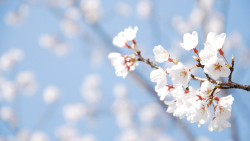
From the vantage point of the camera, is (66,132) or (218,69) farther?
(66,132)

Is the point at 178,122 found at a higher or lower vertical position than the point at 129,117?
lower

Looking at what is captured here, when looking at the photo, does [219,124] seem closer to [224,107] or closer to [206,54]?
[224,107]

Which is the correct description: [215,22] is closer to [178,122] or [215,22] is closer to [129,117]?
[178,122]

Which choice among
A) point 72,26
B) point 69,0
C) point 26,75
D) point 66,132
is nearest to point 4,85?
point 26,75

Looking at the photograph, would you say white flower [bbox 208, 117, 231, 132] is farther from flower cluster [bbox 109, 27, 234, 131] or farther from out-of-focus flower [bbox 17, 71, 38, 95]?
out-of-focus flower [bbox 17, 71, 38, 95]

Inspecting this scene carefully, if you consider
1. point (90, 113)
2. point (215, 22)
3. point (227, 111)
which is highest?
point (215, 22)

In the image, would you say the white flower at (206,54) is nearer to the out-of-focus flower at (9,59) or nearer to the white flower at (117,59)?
the white flower at (117,59)

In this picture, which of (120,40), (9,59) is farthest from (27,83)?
(120,40)
